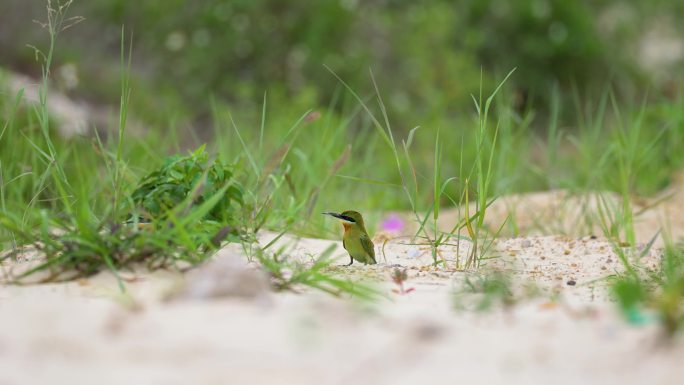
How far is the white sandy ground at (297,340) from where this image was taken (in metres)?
1.43

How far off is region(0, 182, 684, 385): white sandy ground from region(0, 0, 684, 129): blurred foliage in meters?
5.91

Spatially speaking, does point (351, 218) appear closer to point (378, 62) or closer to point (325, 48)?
point (325, 48)

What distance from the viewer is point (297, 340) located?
1564mm

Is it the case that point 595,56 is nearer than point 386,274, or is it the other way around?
point 386,274

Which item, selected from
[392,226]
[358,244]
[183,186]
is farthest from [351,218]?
[392,226]

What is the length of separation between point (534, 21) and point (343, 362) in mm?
9590

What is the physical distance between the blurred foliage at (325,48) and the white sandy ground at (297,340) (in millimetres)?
5906

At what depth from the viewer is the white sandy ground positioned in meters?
1.43

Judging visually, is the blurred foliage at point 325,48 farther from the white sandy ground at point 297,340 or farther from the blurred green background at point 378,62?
the white sandy ground at point 297,340

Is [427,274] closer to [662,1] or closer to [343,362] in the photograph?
[343,362]

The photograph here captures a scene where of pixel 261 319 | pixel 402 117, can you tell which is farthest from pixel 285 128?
pixel 261 319

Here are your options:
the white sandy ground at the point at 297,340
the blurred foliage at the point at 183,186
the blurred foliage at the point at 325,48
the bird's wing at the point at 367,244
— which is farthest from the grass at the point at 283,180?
the blurred foliage at the point at 325,48

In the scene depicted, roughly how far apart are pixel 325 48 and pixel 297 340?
7.63 m

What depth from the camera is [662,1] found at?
11.3 metres
